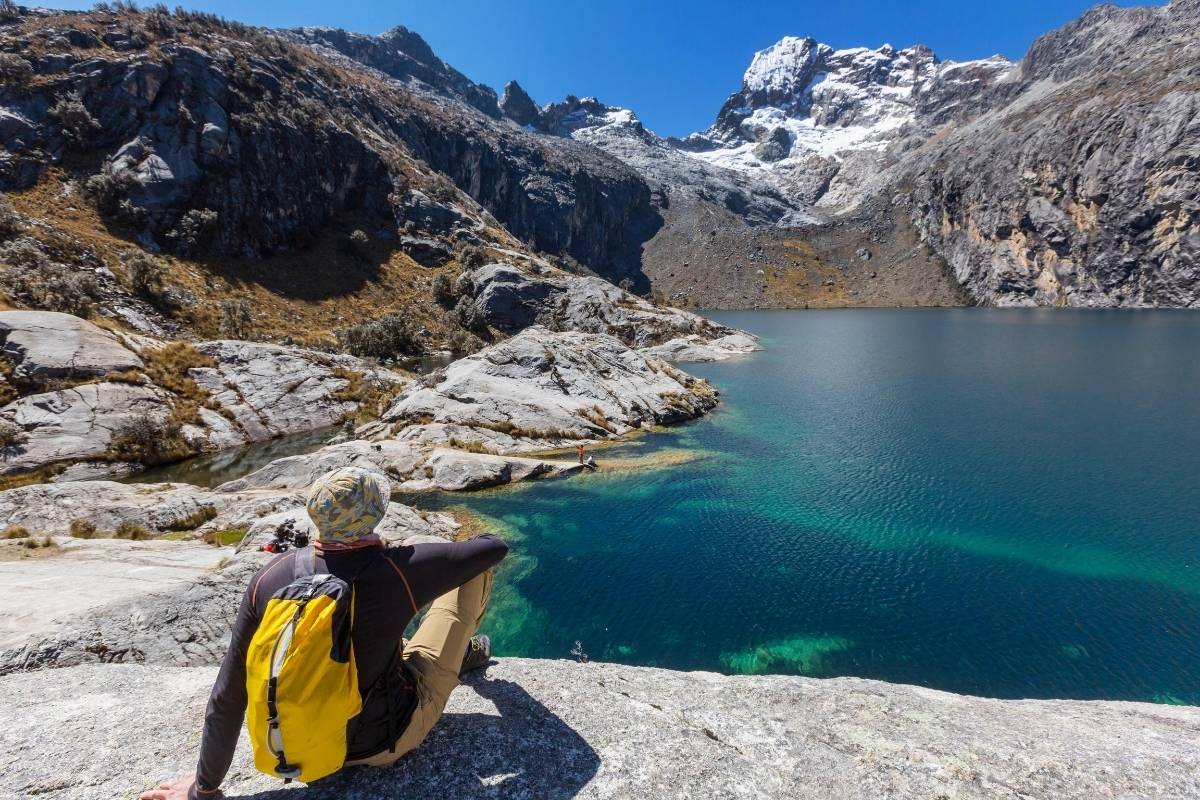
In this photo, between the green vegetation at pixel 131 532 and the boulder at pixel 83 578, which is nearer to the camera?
the boulder at pixel 83 578

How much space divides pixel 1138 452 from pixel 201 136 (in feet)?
337

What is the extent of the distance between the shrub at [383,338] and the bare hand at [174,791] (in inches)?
2408

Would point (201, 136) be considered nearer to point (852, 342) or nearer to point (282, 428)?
point (282, 428)

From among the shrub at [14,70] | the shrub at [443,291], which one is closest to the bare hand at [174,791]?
the shrub at [443,291]

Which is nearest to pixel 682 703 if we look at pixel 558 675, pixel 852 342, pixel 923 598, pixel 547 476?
pixel 558 675

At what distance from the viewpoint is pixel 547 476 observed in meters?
34.2

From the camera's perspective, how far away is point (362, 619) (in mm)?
4617

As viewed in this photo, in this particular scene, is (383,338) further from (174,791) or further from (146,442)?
(174,791)

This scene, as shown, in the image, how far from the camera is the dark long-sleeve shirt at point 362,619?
179 inches

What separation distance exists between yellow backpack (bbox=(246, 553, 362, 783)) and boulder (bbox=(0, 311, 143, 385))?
40.2 meters

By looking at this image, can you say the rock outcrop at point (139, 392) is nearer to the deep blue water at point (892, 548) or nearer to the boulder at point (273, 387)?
the boulder at point (273, 387)

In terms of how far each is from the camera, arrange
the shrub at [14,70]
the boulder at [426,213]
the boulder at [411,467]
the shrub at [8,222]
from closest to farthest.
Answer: the boulder at [411,467]
the shrub at [8,222]
the shrub at [14,70]
the boulder at [426,213]

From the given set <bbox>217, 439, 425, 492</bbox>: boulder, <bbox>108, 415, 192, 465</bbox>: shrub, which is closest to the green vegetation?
<bbox>217, 439, 425, 492</bbox>: boulder

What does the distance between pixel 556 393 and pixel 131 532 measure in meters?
29.0
